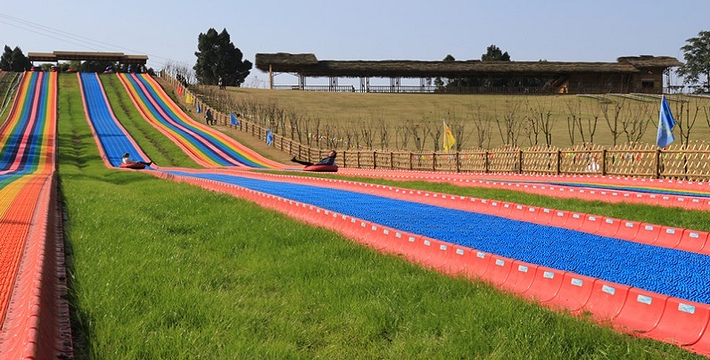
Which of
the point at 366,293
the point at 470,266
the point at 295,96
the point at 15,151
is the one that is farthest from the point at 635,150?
the point at 295,96

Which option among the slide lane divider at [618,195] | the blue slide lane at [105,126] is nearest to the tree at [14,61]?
the blue slide lane at [105,126]

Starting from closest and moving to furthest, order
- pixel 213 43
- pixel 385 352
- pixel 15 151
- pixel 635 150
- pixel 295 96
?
pixel 385 352, pixel 635 150, pixel 15 151, pixel 295 96, pixel 213 43

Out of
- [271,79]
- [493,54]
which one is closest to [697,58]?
[493,54]

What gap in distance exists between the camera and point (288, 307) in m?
4.83

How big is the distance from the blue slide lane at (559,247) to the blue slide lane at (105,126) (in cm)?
2371

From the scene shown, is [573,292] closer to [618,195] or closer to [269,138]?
Answer: [618,195]

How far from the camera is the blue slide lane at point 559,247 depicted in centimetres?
561

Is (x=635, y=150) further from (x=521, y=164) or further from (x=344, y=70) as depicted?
(x=344, y=70)

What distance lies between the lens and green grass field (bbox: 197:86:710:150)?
38688 millimetres

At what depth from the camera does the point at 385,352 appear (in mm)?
3891

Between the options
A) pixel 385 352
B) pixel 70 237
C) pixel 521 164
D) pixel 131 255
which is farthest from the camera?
pixel 521 164

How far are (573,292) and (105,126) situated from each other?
44369mm

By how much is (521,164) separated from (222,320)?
1888cm

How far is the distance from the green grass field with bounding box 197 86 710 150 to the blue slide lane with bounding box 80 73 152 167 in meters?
9.50
